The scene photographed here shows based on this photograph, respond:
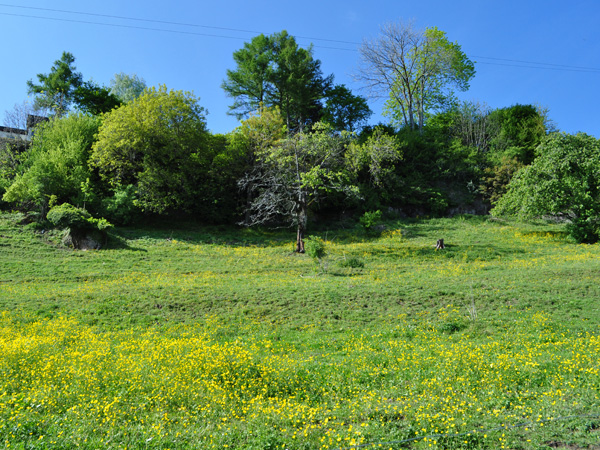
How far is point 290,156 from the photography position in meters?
25.2

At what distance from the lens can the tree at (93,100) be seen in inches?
1608

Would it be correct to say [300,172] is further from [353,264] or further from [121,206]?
[121,206]

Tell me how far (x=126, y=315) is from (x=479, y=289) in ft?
42.0

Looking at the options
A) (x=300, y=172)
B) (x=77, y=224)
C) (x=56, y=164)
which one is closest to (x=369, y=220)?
(x=300, y=172)

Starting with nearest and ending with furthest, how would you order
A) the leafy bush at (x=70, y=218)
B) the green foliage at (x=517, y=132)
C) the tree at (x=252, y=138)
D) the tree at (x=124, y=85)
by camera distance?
the leafy bush at (x=70, y=218), the tree at (x=252, y=138), the green foliage at (x=517, y=132), the tree at (x=124, y=85)

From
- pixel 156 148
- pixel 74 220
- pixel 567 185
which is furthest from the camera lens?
pixel 156 148

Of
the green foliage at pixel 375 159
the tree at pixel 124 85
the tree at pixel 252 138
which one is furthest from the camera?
the tree at pixel 124 85

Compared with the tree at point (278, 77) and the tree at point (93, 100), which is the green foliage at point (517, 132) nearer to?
the tree at point (278, 77)

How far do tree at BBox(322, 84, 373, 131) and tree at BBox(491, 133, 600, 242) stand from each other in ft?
71.7

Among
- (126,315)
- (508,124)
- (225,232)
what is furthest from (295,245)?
(508,124)

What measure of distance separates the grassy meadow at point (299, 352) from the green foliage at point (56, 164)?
6.21 m

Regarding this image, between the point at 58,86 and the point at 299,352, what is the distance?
4550 centimetres

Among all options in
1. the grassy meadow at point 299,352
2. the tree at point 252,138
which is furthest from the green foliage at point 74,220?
the tree at point 252,138

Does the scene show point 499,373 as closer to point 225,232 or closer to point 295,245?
point 295,245
